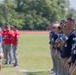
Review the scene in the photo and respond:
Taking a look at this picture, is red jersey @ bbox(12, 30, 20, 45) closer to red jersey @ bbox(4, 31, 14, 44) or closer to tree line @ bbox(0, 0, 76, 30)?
red jersey @ bbox(4, 31, 14, 44)

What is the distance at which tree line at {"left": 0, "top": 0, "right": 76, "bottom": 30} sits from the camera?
91688 mm

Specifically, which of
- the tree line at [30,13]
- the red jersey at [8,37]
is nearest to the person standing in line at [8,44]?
the red jersey at [8,37]

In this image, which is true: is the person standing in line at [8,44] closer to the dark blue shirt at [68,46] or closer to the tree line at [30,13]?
the dark blue shirt at [68,46]

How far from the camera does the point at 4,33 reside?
17344 millimetres

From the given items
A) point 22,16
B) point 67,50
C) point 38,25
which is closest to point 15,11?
point 22,16

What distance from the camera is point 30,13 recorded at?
98.0 m

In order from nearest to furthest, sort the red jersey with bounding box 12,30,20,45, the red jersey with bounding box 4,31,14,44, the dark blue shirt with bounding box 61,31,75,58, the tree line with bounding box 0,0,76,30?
the dark blue shirt with bounding box 61,31,75,58 < the red jersey with bounding box 12,30,20,45 < the red jersey with bounding box 4,31,14,44 < the tree line with bounding box 0,0,76,30

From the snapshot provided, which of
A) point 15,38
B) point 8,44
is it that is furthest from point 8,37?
point 15,38

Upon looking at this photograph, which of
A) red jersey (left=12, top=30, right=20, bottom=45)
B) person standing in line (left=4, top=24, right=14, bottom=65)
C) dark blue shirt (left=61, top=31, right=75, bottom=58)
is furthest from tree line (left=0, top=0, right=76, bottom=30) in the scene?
dark blue shirt (left=61, top=31, right=75, bottom=58)

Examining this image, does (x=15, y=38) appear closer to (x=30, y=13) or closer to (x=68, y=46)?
(x=68, y=46)

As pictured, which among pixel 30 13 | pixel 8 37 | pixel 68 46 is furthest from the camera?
pixel 30 13

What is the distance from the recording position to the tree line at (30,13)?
91.7 meters

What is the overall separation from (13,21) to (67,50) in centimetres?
8840

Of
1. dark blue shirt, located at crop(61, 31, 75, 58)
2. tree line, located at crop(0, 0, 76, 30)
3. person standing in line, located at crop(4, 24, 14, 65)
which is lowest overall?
tree line, located at crop(0, 0, 76, 30)
